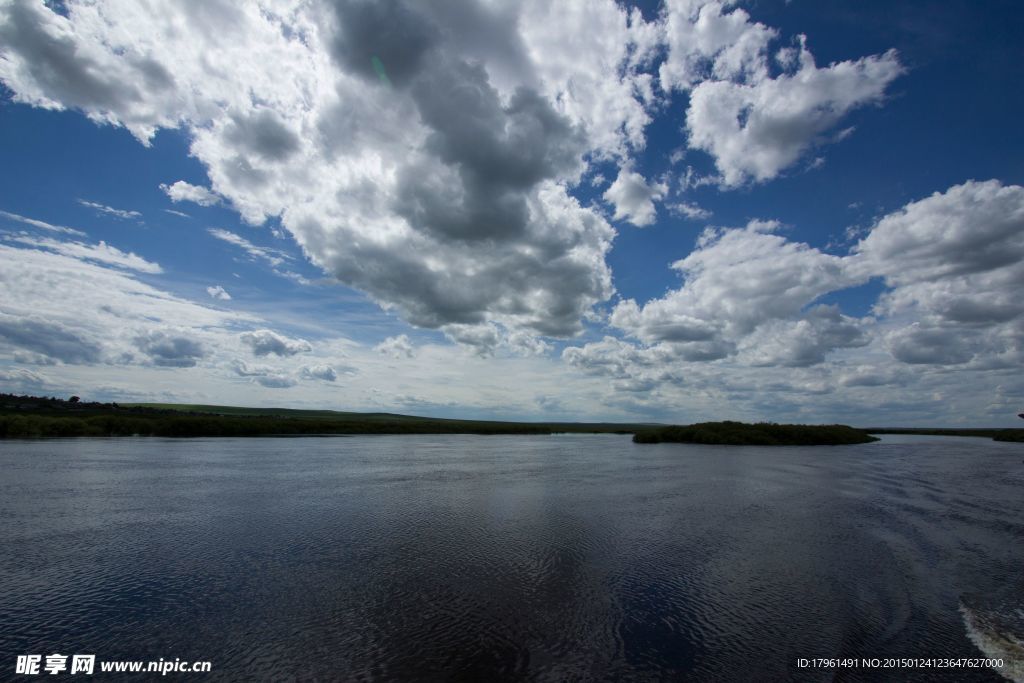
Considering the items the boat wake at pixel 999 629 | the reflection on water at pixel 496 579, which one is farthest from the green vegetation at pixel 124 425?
the boat wake at pixel 999 629

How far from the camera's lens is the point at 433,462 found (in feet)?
156

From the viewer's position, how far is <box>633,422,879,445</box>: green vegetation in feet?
290

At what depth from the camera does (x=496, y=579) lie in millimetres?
13234

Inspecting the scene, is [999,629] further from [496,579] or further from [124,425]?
[124,425]

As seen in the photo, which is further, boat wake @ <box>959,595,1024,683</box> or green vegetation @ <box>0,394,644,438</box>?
green vegetation @ <box>0,394,644,438</box>

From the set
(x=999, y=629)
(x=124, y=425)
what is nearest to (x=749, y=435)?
(x=999, y=629)

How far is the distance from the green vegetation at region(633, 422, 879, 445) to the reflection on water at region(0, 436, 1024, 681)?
6206 centimetres

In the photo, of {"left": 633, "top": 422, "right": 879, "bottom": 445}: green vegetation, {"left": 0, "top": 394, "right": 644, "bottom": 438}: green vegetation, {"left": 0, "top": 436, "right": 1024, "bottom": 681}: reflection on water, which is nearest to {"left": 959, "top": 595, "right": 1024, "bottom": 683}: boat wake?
{"left": 0, "top": 436, "right": 1024, "bottom": 681}: reflection on water

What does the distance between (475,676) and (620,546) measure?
31.7 feet

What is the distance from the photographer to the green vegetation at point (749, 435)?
8832 centimetres

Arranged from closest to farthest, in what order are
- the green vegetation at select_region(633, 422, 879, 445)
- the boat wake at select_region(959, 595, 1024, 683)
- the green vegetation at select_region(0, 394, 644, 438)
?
the boat wake at select_region(959, 595, 1024, 683), the green vegetation at select_region(0, 394, 644, 438), the green vegetation at select_region(633, 422, 879, 445)

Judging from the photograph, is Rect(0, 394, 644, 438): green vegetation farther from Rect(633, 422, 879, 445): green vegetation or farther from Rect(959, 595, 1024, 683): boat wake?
Rect(959, 595, 1024, 683): boat wake

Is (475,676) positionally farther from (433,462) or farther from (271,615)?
(433,462)

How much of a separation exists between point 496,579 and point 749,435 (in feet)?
283
